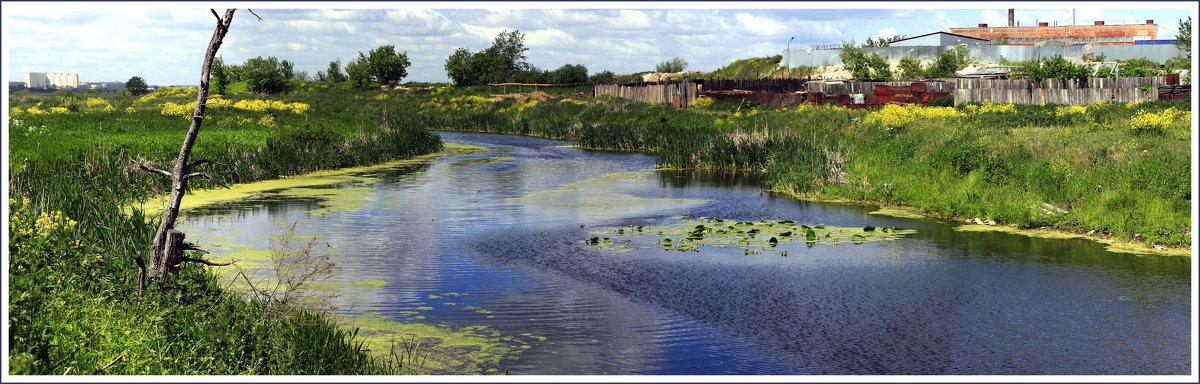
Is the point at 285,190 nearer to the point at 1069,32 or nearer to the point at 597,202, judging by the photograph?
the point at 597,202

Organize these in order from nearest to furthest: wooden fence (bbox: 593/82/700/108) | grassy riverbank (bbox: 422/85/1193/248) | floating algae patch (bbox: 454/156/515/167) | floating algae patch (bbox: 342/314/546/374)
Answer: floating algae patch (bbox: 342/314/546/374) → grassy riverbank (bbox: 422/85/1193/248) → floating algae patch (bbox: 454/156/515/167) → wooden fence (bbox: 593/82/700/108)

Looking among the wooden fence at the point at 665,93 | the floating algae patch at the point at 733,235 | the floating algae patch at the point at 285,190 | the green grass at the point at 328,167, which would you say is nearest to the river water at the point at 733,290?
the floating algae patch at the point at 733,235

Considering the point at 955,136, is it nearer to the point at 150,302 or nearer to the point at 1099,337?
the point at 1099,337

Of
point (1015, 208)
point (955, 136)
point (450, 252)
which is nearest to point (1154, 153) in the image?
point (1015, 208)

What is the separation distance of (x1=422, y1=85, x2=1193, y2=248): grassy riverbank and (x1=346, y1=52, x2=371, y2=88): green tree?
58096 mm

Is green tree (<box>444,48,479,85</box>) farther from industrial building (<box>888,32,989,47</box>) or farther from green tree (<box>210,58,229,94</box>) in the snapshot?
industrial building (<box>888,32,989,47</box>)

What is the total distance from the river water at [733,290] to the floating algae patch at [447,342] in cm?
7

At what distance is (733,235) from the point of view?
682 inches

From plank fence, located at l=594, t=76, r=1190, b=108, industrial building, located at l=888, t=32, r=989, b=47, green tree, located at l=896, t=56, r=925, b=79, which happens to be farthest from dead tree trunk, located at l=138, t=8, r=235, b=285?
Result: industrial building, located at l=888, t=32, r=989, b=47

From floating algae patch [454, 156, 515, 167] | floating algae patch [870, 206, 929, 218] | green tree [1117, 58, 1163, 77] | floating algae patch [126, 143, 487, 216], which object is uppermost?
green tree [1117, 58, 1163, 77]

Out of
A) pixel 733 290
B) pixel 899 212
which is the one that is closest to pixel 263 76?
pixel 899 212

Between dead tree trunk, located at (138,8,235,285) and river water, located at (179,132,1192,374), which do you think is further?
river water, located at (179,132,1192,374)

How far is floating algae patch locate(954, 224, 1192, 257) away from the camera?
15.3 metres

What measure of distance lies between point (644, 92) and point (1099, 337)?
168ft
